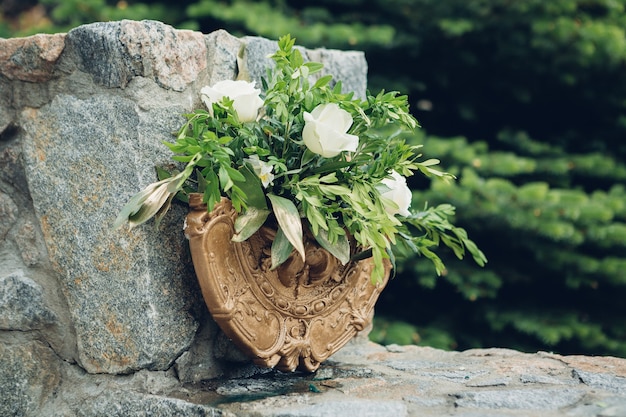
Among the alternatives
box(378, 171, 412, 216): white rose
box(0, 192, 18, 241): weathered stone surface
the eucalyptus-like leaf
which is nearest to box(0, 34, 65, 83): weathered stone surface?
box(0, 192, 18, 241): weathered stone surface

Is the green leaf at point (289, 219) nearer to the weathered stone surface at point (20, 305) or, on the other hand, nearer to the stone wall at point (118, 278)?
the stone wall at point (118, 278)

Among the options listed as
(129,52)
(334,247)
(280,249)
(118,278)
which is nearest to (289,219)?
(280,249)

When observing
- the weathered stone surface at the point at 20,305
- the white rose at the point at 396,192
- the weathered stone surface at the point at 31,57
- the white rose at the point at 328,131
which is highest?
the weathered stone surface at the point at 31,57

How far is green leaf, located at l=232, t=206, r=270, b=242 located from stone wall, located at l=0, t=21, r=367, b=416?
0.23 meters

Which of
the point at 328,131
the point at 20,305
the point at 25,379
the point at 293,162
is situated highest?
the point at 328,131

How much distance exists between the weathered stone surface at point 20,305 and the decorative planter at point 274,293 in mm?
552

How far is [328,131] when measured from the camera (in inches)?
72.8

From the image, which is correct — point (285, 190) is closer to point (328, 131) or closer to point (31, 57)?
point (328, 131)

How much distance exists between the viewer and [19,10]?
18.8 feet

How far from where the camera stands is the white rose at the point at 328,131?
6.07 ft

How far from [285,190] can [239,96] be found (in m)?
0.29

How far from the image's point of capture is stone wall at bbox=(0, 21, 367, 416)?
192 cm

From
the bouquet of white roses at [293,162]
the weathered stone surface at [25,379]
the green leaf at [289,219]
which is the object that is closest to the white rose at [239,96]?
the bouquet of white roses at [293,162]

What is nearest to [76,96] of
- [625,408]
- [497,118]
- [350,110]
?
[350,110]
